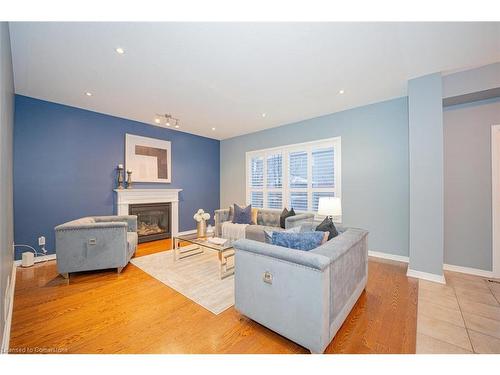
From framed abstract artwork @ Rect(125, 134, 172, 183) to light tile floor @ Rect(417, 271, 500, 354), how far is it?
514 cm

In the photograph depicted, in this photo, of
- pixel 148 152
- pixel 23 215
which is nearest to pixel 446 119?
pixel 148 152

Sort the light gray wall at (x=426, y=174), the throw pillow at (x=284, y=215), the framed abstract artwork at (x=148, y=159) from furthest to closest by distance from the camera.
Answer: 1. the framed abstract artwork at (x=148, y=159)
2. the throw pillow at (x=284, y=215)
3. the light gray wall at (x=426, y=174)

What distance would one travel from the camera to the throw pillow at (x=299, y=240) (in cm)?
173

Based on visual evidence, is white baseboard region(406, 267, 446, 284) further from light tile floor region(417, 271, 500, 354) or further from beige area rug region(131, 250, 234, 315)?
beige area rug region(131, 250, 234, 315)

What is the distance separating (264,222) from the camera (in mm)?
4566

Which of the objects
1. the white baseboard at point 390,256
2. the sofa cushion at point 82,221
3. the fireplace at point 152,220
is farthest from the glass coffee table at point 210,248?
the white baseboard at point 390,256

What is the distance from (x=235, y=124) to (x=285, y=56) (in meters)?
2.70

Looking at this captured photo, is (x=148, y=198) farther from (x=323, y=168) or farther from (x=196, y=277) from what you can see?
(x=323, y=168)

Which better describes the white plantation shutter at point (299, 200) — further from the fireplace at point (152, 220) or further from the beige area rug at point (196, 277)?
the fireplace at point (152, 220)

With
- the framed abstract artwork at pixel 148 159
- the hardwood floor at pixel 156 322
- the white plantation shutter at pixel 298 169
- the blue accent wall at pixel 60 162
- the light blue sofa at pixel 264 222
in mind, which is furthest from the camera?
the white plantation shutter at pixel 298 169

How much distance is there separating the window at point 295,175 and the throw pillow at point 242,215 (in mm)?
940

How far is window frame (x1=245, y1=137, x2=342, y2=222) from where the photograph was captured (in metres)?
4.16
